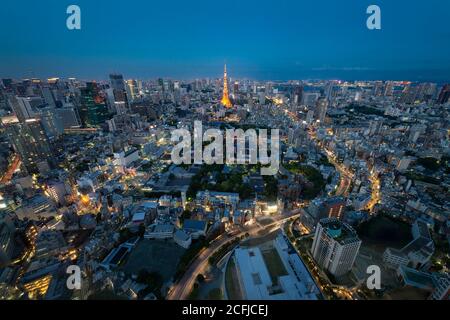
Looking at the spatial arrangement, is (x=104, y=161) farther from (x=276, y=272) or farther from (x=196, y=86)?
(x=196, y=86)

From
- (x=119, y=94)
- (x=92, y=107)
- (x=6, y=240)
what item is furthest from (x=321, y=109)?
(x=6, y=240)

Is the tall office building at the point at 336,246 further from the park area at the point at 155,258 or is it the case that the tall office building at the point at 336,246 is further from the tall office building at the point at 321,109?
the tall office building at the point at 321,109

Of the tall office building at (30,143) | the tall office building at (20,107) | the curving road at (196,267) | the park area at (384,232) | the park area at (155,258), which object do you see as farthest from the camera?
the tall office building at (20,107)

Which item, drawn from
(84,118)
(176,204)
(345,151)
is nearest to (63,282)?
(176,204)

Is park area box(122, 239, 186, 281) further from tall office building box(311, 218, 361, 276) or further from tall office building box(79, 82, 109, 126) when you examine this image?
tall office building box(79, 82, 109, 126)

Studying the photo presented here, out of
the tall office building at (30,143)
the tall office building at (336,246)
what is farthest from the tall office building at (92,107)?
the tall office building at (336,246)

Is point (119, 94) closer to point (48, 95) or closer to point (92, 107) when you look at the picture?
point (92, 107)
